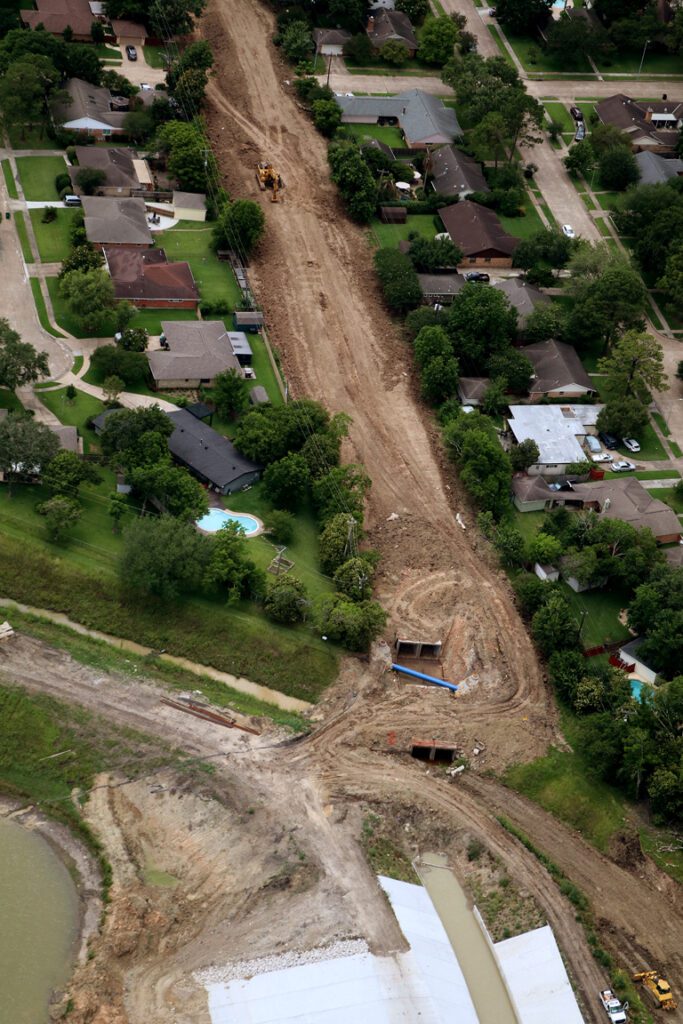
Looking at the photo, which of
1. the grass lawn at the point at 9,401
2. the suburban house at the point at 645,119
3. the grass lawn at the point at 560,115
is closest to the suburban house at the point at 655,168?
the suburban house at the point at 645,119

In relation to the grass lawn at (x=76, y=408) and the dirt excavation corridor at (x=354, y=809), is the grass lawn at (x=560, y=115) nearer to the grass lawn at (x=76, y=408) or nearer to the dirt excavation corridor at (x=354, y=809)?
the dirt excavation corridor at (x=354, y=809)

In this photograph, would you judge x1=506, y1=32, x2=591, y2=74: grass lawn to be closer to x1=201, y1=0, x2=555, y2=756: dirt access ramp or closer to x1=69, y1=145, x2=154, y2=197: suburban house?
x1=201, y1=0, x2=555, y2=756: dirt access ramp

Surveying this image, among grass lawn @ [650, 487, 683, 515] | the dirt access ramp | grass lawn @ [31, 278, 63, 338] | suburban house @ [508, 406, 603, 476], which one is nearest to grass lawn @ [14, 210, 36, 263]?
grass lawn @ [31, 278, 63, 338]

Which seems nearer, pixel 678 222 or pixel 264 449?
pixel 264 449

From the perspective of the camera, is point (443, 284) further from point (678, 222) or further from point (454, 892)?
point (454, 892)

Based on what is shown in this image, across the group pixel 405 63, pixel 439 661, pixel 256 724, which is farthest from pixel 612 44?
pixel 256 724

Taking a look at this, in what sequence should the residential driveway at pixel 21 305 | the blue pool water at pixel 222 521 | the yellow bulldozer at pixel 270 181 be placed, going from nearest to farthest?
the blue pool water at pixel 222 521, the residential driveway at pixel 21 305, the yellow bulldozer at pixel 270 181

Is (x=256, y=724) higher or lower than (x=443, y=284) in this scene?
lower
